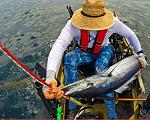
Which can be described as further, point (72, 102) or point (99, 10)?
point (72, 102)

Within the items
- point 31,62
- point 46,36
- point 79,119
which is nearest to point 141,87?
point 79,119

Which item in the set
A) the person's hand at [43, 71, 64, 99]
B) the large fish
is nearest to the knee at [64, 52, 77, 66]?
the large fish

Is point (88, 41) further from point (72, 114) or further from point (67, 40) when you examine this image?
point (72, 114)

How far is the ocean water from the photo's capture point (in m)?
8.98

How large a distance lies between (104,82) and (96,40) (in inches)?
41.8

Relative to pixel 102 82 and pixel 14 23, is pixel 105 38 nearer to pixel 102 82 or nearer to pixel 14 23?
pixel 102 82

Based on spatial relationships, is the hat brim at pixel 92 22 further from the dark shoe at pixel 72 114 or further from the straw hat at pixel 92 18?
the dark shoe at pixel 72 114

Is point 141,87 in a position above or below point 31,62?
above

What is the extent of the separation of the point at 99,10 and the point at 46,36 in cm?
813

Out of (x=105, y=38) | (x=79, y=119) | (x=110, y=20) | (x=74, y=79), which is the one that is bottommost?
(x=79, y=119)

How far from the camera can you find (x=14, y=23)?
53.0ft

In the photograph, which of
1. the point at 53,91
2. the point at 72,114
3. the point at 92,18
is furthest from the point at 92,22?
the point at 72,114

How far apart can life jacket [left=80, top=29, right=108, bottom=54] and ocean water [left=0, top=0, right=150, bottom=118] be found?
9.45ft

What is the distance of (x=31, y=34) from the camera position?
14.2 meters
